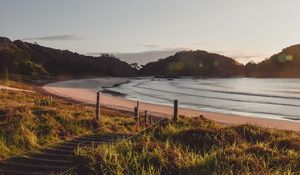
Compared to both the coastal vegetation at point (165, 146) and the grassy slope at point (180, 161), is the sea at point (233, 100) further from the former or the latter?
the grassy slope at point (180, 161)

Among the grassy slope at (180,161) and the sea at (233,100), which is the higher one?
the grassy slope at (180,161)

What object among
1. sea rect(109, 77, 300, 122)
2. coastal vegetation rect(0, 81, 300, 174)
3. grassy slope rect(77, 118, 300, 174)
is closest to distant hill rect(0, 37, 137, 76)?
sea rect(109, 77, 300, 122)

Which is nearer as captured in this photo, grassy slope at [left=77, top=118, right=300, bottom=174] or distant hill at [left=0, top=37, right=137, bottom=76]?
grassy slope at [left=77, top=118, right=300, bottom=174]

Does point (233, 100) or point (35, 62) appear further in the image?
point (35, 62)

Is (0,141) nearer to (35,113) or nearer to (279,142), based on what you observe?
(35,113)

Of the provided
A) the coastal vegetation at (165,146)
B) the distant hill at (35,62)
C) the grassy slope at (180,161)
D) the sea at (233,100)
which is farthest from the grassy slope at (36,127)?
the distant hill at (35,62)

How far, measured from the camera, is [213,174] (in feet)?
24.3

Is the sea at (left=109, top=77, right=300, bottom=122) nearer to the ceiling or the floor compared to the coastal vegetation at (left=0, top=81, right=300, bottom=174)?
nearer to the floor

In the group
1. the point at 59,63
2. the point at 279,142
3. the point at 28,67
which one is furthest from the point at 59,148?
the point at 59,63

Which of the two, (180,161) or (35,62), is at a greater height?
(35,62)

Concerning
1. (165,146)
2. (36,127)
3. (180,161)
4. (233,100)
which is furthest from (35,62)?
(180,161)

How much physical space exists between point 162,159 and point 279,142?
187 inches

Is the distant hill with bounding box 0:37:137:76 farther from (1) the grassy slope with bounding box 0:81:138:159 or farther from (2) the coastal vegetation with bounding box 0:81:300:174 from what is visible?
(2) the coastal vegetation with bounding box 0:81:300:174

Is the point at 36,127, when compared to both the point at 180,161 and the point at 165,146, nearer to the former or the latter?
the point at 165,146
